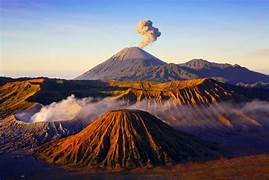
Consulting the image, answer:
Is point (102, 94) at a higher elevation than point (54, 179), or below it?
higher

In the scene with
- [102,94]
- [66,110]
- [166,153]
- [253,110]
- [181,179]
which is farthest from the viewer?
[102,94]

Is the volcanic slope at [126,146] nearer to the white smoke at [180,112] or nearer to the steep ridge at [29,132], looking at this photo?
the steep ridge at [29,132]

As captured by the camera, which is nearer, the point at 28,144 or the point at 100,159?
the point at 100,159

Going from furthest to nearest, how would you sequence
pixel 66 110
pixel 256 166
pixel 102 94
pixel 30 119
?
pixel 102 94
pixel 66 110
pixel 30 119
pixel 256 166

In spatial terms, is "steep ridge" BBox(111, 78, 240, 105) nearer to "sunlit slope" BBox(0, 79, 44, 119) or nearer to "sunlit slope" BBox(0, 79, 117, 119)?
"sunlit slope" BBox(0, 79, 117, 119)

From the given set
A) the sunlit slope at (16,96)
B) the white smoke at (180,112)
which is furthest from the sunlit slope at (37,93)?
the white smoke at (180,112)

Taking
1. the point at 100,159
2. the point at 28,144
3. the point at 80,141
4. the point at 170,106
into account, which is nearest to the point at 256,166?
the point at 100,159

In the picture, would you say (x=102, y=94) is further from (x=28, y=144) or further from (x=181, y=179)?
(x=181, y=179)

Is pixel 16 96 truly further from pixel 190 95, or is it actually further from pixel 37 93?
pixel 190 95
